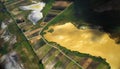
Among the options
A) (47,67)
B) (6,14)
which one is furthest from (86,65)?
(6,14)

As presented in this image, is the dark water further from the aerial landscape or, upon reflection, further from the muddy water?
the muddy water

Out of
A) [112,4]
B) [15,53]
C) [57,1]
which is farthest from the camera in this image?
[57,1]

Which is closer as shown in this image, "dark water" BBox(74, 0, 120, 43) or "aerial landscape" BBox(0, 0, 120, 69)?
"aerial landscape" BBox(0, 0, 120, 69)

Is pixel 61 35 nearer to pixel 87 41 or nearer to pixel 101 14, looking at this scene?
pixel 87 41

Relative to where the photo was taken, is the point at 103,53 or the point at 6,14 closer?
the point at 103,53

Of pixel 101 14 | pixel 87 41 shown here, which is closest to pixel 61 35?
pixel 87 41

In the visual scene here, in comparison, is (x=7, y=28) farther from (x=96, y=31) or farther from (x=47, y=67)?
(x=96, y=31)

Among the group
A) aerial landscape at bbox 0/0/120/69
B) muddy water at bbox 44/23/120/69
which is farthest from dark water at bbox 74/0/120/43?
muddy water at bbox 44/23/120/69
